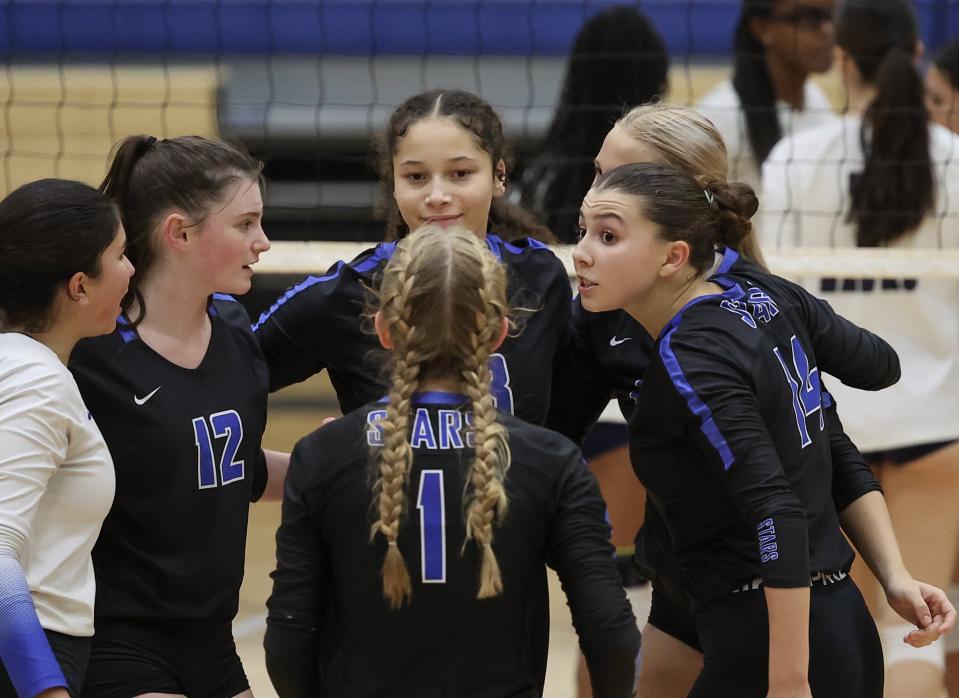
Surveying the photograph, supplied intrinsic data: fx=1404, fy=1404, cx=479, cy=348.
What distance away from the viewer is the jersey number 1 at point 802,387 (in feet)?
7.14

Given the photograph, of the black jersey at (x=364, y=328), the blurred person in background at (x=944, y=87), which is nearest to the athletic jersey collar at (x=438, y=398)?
the black jersey at (x=364, y=328)

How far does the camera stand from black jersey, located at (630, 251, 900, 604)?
2.04m

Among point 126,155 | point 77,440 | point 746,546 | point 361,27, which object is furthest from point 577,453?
point 361,27

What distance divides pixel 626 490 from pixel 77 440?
5.67 feet

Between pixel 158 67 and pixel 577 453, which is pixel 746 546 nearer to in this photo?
pixel 577 453

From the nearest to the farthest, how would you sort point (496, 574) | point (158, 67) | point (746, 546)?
point (496, 574) → point (746, 546) → point (158, 67)

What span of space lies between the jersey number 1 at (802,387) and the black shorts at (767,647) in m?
0.26

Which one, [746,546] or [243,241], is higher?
[243,241]

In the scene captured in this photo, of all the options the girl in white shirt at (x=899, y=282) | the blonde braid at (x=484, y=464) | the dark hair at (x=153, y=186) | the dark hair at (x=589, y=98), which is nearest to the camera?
the blonde braid at (x=484, y=464)

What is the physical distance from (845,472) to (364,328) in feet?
2.90

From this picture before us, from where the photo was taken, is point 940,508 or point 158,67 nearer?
point 940,508

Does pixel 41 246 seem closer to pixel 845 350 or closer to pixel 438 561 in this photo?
pixel 438 561

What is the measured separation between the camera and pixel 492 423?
188 cm

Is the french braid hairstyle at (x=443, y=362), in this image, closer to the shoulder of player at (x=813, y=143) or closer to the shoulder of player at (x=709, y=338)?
the shoulder of player at (x=709, y=338)
